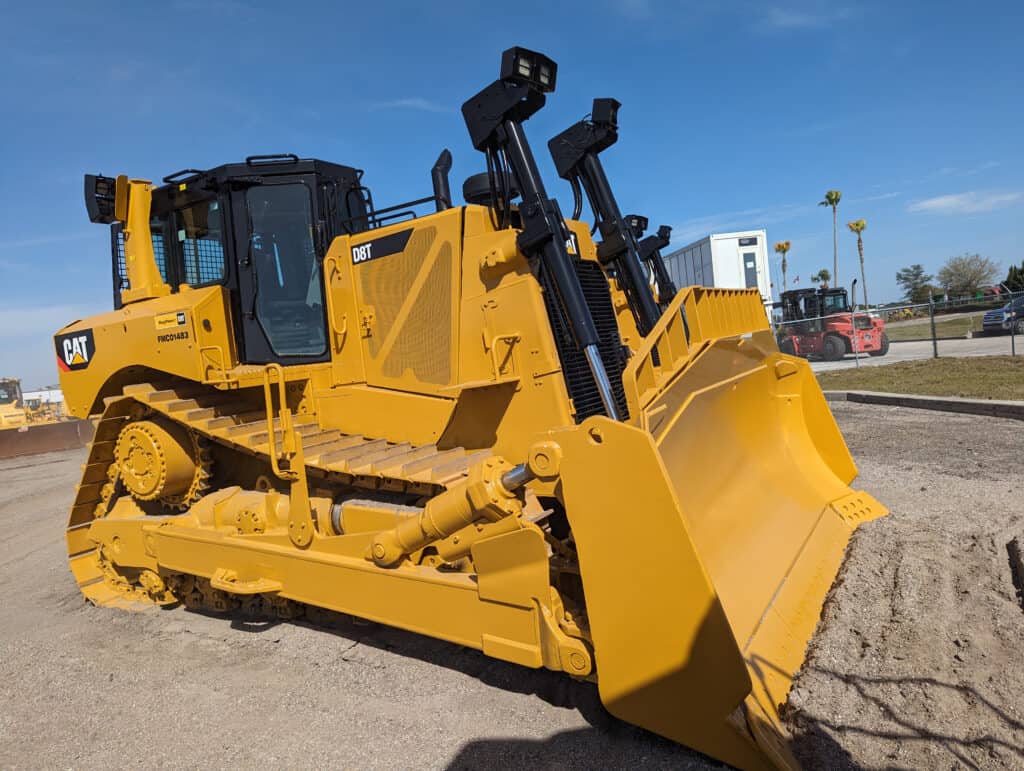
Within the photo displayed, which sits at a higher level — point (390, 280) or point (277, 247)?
point (277, 247)

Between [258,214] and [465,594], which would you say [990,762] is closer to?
[465,594]

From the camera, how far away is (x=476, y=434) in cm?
402

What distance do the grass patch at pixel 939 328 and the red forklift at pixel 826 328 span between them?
20.7 feet

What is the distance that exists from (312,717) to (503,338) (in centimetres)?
219

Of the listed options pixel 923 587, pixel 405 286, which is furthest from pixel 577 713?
pixel 405 286

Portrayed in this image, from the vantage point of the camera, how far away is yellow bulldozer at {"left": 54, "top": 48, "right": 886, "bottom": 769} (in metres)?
2.68

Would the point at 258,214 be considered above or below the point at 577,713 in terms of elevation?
above

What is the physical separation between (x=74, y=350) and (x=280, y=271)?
6.94ft

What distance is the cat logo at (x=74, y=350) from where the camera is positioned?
5344 mm

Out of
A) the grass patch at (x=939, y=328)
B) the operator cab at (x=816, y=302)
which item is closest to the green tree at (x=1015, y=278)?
the grass patch at (x=939, y=328)

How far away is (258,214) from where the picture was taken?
4.71m

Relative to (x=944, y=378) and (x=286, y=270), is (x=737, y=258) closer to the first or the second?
(x=944, y=378)

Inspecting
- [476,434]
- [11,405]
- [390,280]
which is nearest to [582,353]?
[476,434]

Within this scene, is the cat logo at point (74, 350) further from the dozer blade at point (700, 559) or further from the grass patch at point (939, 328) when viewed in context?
the grass patch at point (939, 328)
